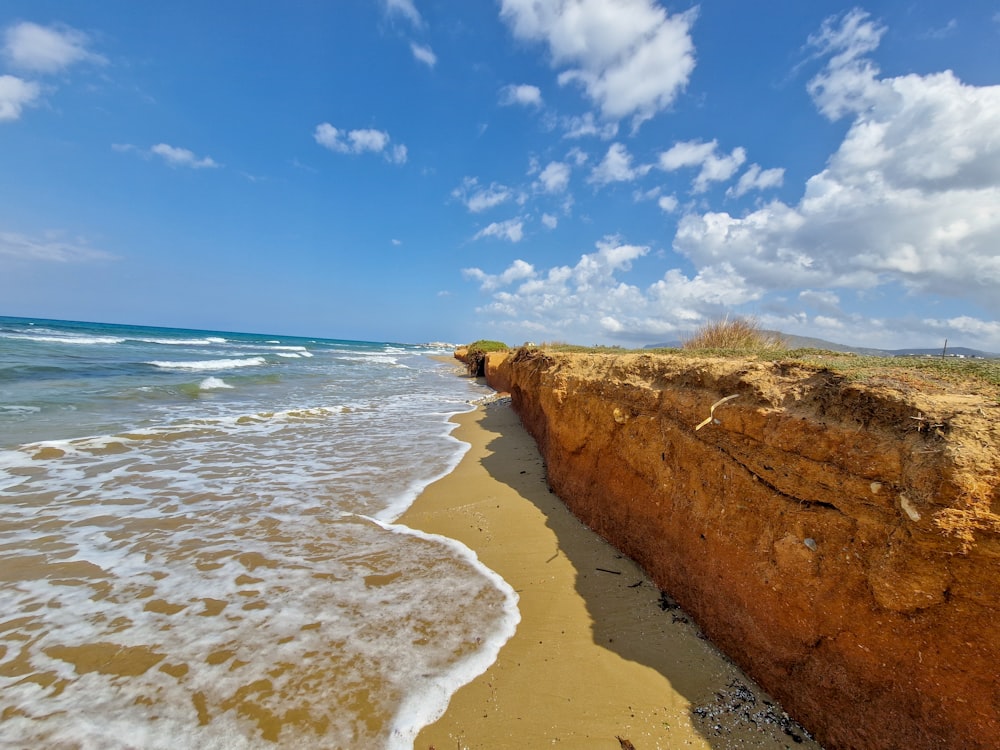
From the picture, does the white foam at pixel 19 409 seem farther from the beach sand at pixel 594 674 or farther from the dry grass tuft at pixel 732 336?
the dry grass tuft at pixel 732 336

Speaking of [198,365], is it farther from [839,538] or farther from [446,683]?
[839,538]

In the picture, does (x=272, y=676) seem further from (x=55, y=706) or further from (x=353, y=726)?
(x=55, y=706)

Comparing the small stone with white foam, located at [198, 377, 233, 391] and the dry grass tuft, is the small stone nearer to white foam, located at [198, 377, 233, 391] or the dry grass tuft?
the dry grass tuft

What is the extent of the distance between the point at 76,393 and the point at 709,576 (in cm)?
1719

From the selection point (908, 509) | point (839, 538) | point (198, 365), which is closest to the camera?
point (908, 509)

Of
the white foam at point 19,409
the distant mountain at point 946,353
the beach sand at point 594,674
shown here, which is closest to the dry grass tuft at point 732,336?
the distant mountain at point 946,353

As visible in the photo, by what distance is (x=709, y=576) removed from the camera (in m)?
3.40

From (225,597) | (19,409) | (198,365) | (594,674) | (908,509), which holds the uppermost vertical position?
(908,509)

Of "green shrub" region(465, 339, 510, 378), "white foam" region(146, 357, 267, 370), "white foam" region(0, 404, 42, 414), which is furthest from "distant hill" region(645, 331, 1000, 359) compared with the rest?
"white foam" region(146, 357, 267, 370)

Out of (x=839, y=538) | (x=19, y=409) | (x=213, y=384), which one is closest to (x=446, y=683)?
(x=839, y=538)

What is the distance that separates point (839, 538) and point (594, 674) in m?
1.87

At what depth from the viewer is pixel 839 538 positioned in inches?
102

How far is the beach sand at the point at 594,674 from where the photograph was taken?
258 centimetres

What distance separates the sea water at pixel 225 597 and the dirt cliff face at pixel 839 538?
1.83 m
